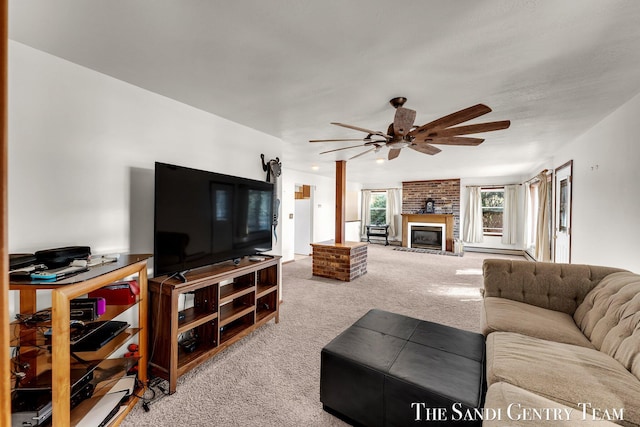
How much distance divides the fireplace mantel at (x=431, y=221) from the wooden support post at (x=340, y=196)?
4.14 metres

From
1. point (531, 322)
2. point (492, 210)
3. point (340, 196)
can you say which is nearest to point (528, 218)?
point (492, 210)

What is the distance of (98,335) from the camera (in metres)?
1.56

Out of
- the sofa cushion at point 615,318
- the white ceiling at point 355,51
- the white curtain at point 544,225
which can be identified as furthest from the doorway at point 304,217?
the sofa cushion at point 615,318

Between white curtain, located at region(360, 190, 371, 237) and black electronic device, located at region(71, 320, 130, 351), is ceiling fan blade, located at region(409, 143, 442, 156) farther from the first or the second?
white curtain, located at region(360, 190, 371, 237)

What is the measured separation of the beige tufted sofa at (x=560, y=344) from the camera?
104 cm

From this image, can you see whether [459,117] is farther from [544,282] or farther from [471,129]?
[544,282]

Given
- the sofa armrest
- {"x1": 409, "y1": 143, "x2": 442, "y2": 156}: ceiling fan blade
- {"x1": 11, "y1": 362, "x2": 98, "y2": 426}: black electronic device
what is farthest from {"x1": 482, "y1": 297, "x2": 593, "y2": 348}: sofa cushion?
{"x1": 11, "y1": 362, "x2": 98, "y2": 426}: black electronic device

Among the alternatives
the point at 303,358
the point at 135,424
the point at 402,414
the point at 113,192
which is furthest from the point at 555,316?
the point at 113,192

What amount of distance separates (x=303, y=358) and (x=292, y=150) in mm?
3060

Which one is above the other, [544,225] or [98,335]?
[544,225]

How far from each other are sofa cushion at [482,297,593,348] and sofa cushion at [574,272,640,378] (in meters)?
0.09

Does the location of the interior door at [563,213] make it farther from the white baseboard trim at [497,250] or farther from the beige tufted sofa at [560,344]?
the white baseboard trim at [497,250]

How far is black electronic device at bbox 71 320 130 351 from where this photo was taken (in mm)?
1459

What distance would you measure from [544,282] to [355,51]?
247 cm
